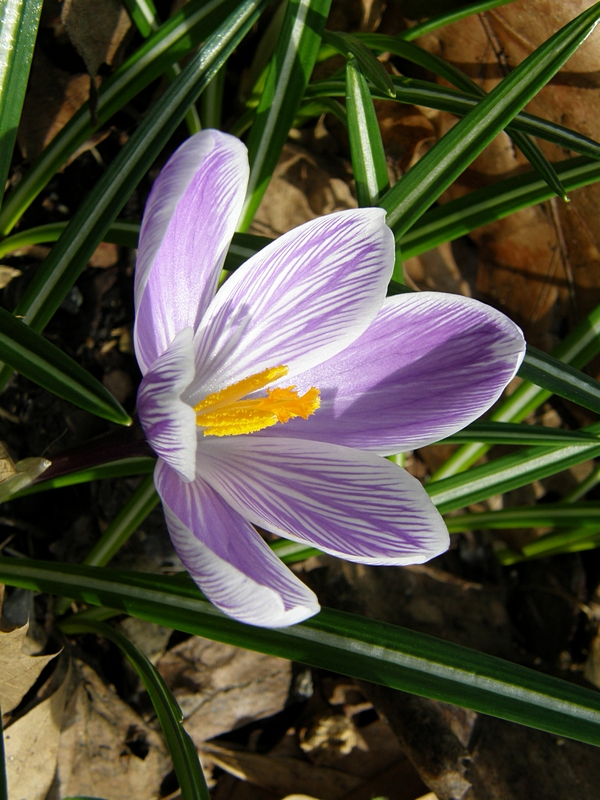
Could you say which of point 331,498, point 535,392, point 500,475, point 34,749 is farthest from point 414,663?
point 535,392

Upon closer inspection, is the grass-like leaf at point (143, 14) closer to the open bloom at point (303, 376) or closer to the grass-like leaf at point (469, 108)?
the grass-like leaf at point (469, 108)

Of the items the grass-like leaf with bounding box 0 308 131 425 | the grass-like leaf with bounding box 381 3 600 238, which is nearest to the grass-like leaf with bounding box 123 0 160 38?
the grass-like leaf with bounding box 381 3 600 238

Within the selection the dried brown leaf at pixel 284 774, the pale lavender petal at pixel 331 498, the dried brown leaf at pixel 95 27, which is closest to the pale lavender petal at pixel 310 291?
the pale lavender petal at pixel 331 498

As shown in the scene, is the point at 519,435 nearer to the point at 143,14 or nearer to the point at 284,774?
the point at 284,774

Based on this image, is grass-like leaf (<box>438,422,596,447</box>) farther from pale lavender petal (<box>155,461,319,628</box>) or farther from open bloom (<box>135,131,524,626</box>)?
pale lavender petal (<box>155,461,319,628</box>)

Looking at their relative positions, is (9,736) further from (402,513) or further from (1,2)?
(1,2)

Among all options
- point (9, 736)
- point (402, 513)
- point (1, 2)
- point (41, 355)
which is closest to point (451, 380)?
point (402, 513)
